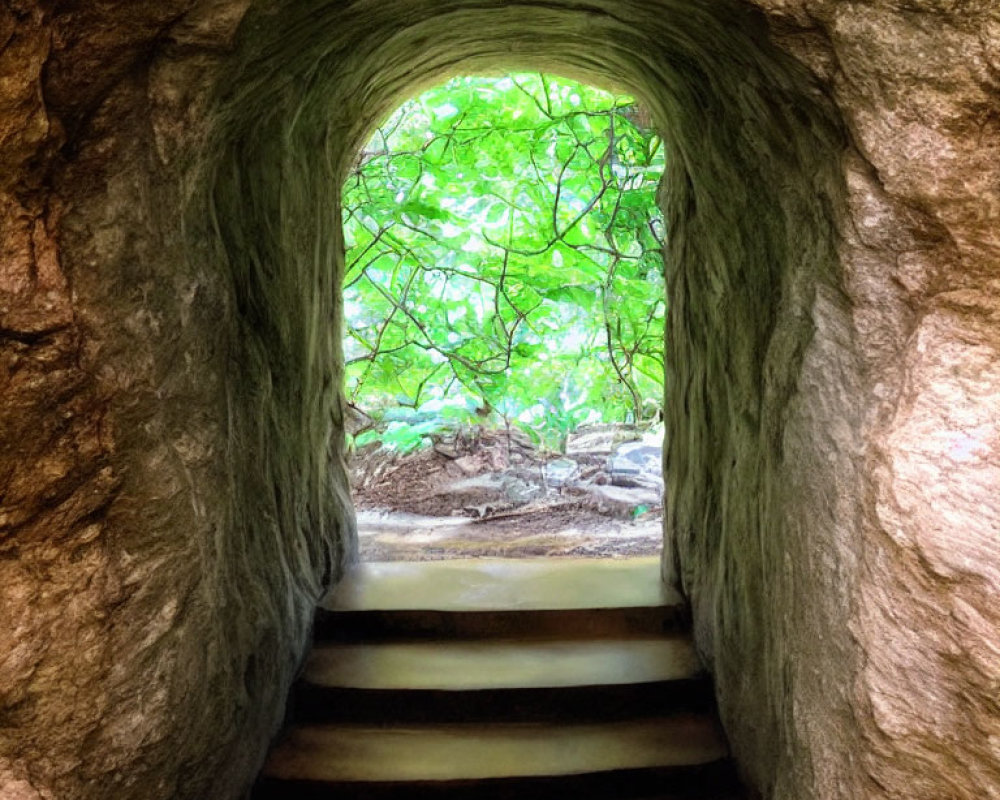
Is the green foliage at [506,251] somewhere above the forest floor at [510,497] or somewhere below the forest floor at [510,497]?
above

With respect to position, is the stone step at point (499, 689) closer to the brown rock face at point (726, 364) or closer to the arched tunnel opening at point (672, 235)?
the arched tunnel opening at point (672, 235)

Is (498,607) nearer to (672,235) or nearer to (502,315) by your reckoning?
(672,235)

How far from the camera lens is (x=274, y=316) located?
8.69 feet

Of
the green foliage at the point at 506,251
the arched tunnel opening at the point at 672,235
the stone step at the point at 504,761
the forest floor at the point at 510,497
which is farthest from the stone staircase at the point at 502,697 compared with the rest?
the green foliage at the point at 506,251

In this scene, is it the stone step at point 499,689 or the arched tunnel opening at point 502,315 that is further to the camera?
the arched tunnel opening at point 502,315

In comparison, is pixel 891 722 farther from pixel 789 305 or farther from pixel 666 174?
pixel 666 174

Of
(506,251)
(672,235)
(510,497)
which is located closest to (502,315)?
(506,251)

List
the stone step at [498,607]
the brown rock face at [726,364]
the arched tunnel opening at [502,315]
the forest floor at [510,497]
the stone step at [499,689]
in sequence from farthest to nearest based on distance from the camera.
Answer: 1. the arched tunnel opening at [502,315]
2. the forest floor at [510,497]
3. the stone step at [498,607]
4. the stone step at [499,689]
5. the brown rock face at [726,364]

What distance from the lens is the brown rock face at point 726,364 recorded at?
1.33m

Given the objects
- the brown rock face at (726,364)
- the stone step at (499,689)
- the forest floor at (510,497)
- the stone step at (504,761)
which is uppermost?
the brown rock face at (726,364)

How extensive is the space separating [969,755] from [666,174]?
96.1 inches

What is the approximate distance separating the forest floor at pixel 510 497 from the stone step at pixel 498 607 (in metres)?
0.67

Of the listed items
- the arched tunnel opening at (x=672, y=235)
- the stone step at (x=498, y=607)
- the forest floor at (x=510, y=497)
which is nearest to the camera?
the arched tunnel opening at (x=672, y=235)

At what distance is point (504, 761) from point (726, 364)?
1.45m
